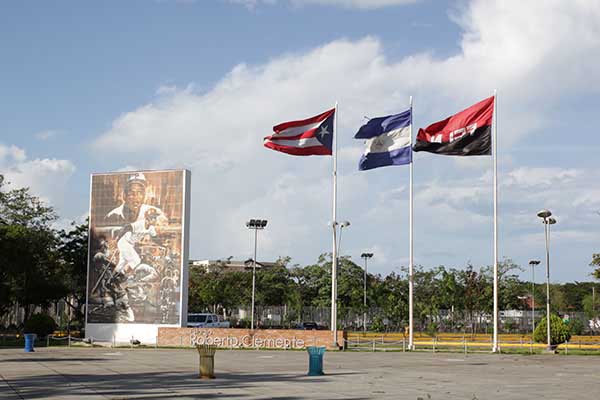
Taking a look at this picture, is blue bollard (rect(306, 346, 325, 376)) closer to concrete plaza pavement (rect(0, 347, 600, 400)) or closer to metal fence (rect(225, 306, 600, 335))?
concrete plaza pavement (rect(0, 347, 600, 400))

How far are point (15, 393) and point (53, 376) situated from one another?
5.25 metres

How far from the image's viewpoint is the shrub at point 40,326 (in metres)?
53.8

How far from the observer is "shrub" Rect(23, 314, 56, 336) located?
5381cm

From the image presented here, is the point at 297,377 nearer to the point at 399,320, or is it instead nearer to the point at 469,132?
the point at 469,132

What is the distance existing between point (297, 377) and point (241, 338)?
20.7 m

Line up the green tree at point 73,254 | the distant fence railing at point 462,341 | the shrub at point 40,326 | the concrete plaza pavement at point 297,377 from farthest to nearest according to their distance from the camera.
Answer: the green tree at point 73,254 → the shrub at point 40,326 → the distant fence railing at point 462,341 → the concrete plaza pavement at point 297,377

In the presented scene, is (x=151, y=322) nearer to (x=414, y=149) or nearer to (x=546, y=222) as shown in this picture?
(x=414, y=149)

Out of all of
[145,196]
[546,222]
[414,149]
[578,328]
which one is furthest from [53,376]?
[578,328]

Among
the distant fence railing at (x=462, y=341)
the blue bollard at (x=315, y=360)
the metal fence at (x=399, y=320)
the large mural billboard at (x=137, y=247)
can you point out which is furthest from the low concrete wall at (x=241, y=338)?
the metal fence at (x=399, y=320)

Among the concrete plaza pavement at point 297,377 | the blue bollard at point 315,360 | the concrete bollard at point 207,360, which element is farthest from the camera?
the blue bollard at point 315,360

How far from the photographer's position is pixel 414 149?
39750 mm

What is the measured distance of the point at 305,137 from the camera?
40.8 m

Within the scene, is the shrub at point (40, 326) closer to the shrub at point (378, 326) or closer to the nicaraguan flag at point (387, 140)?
the nicaraguan flag at point (387, 140)

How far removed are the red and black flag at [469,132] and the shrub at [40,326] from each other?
30.5 metres
